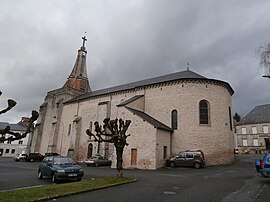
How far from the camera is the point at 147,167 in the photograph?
20.2 m

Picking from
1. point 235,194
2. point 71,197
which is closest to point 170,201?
point 235,194

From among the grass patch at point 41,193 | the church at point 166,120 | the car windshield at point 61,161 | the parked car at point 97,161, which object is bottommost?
the grass patch at point 41,193

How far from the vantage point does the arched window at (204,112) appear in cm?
2436

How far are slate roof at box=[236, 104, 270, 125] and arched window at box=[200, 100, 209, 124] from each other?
2782 cm

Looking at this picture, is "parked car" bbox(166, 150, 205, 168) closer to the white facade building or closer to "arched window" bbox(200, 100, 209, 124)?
"arched window" bbox(200, 100, 209, 124)

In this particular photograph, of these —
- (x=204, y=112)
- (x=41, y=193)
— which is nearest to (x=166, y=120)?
(x=204, y=112)

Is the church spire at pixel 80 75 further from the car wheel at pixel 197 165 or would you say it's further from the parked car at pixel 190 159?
the car wheel at pixel 197 165

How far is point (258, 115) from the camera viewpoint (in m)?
47.6

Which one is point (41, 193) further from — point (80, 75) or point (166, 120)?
point (80, 75)

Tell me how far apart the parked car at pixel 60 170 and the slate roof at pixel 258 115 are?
44737 millimetres

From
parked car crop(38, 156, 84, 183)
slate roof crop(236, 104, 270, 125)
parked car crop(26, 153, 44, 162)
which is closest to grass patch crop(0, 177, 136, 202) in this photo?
parked car crop(38, 156, 84, 183)

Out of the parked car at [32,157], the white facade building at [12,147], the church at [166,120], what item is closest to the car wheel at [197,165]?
the church at [166,120]

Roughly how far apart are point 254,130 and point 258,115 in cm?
354

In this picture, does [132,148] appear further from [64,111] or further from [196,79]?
[64,111]
